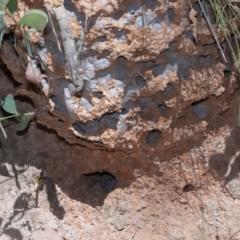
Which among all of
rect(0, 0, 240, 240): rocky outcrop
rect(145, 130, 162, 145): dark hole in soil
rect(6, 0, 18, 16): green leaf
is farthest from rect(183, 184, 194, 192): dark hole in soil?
rect(6, 0, 18, 16): green leaf

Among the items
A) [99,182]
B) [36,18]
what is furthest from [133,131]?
[36,18]

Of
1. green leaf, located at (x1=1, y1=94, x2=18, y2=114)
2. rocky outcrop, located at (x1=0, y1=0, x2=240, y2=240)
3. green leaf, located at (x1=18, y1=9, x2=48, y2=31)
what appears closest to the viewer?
green leaf, located at (x1=18, y1=9, x2=48, y2=31)

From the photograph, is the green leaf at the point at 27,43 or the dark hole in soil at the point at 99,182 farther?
the dark hole in soil at the point at 99,182

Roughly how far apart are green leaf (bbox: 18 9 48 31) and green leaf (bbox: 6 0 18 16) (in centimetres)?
6

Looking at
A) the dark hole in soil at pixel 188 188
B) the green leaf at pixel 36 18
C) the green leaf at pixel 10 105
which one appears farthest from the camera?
the dark hole in soil at pixel 188 188

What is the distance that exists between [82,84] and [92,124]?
118 millimetres

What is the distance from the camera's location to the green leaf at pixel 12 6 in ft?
4.00

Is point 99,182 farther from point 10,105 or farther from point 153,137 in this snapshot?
point 10,105

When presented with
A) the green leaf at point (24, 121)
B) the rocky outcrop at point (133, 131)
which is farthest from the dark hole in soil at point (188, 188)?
the green leaf at point (24, 121)

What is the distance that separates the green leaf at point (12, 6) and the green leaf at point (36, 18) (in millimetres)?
60

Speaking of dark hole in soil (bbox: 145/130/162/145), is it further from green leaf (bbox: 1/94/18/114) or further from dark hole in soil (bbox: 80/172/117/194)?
green leaf (bbox: 1/94/18/114)

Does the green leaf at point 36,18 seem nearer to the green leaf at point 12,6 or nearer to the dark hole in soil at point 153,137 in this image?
the green leaf at point 12,6

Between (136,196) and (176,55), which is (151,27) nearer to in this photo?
(176,55)

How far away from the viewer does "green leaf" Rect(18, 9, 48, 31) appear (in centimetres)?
116
